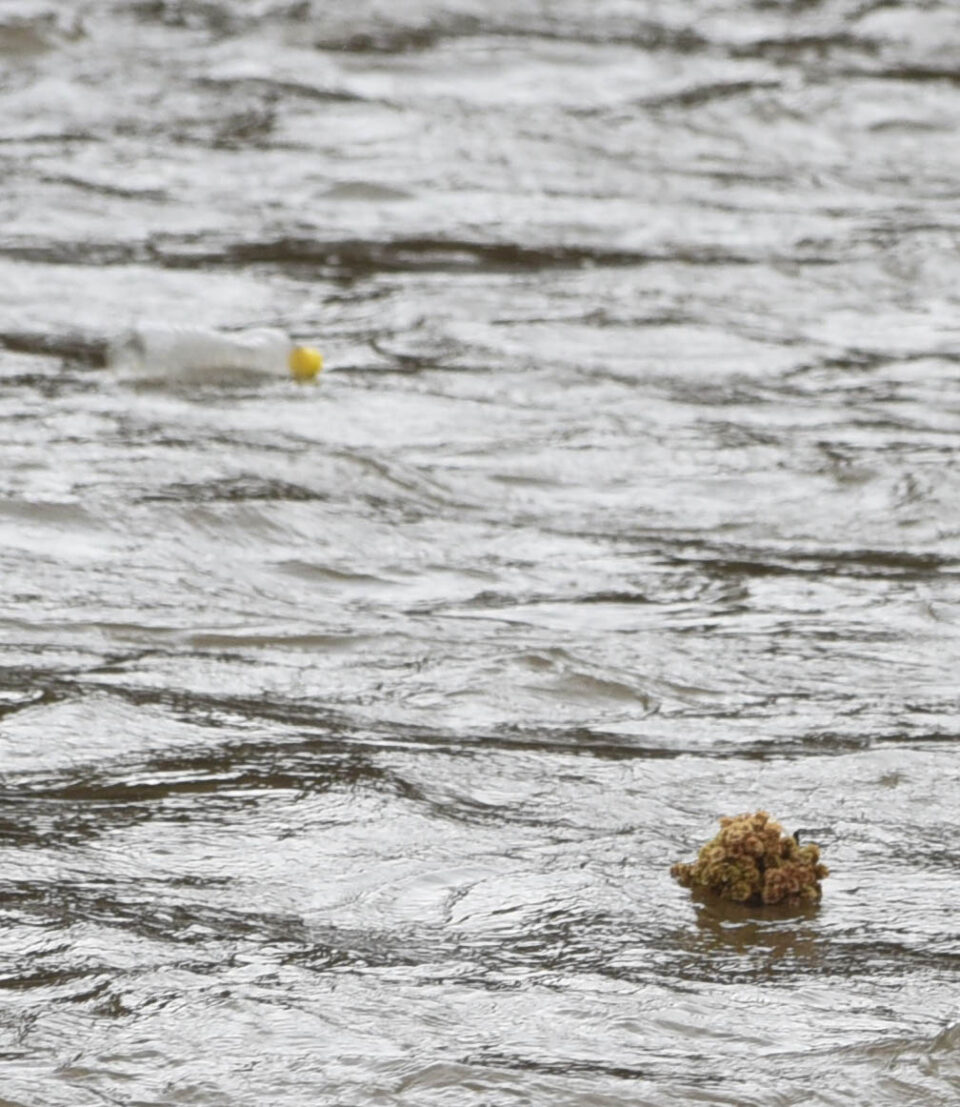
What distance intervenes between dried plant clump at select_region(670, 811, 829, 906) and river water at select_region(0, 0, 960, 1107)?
0.03 m

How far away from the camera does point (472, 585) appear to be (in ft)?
11.4

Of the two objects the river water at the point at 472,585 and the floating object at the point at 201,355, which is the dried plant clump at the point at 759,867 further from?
the floating object at the point at 201,355

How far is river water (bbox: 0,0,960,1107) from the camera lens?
6.52 feet

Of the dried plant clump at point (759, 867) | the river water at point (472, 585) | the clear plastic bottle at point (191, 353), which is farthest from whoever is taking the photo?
the clear plastic bottle at point (191, 353)

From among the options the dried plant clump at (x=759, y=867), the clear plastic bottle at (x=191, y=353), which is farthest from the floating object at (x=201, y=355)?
the dried plant clump at (x=759, y=867)

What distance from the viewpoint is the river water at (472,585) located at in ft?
6.52

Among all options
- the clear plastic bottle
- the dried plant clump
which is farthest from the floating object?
the dried plant clump

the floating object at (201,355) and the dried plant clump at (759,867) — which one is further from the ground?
the floating object at (201,355)

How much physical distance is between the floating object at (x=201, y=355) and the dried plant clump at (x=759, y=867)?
2625 millimetres

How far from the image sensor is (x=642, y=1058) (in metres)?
1.90

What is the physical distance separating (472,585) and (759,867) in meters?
1.32

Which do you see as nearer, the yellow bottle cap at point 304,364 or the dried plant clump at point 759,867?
the dried plant clump at point 759,867

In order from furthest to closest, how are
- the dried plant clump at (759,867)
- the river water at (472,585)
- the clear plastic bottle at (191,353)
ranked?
the clear plastic bottle at (191,353) < the dried plant clump at (759,867) < the river water at (472,585)

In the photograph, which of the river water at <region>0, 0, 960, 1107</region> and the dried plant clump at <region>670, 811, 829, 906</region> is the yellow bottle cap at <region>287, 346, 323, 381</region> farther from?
the dried plant clump at <region>670, 811, 829, 906</region>
